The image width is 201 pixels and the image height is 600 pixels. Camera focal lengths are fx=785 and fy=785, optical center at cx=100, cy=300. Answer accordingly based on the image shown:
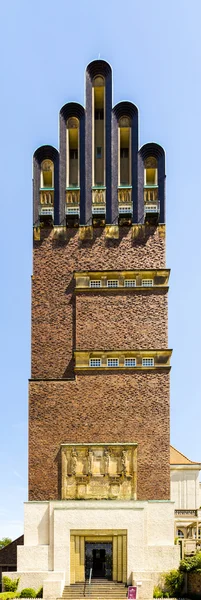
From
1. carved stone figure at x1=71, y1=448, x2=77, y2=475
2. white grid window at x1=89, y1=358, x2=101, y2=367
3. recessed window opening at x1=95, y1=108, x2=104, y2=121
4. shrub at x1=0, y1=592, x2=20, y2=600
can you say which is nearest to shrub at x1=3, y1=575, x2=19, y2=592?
shrub at x1=0, y1=592, x2=20, y2=600

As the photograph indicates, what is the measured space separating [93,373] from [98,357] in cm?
95

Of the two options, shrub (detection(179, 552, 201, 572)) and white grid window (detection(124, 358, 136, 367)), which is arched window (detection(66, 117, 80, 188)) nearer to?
white grid window (detection(124, 358, 136, 367))

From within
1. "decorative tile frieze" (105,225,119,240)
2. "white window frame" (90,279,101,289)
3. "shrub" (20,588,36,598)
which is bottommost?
"shrub" (20,588,36,598)

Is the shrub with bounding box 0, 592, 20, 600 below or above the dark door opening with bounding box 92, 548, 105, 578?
below

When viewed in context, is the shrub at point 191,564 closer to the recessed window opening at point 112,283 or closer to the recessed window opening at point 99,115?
the recessed window opening at point 112,283

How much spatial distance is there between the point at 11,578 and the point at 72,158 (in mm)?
24695

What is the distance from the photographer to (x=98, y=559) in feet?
133

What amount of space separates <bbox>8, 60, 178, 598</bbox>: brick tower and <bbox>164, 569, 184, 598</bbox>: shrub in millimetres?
890

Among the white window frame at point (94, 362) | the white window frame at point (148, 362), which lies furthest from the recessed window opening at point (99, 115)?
the white window frame at point (148, 362)

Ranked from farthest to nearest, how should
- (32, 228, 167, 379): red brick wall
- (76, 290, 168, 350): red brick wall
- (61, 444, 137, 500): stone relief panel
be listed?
(32, 228, 167, 379): red brick wall < (76, 290, 168, 350): red brick wall < (61, 444, 137, 500): stone relief panel

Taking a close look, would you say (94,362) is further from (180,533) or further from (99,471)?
(180,533)

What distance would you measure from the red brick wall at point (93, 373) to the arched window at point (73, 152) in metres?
3.71

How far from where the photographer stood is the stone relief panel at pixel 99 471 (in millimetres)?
41719

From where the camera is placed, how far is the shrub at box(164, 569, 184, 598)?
3834 centimetres
